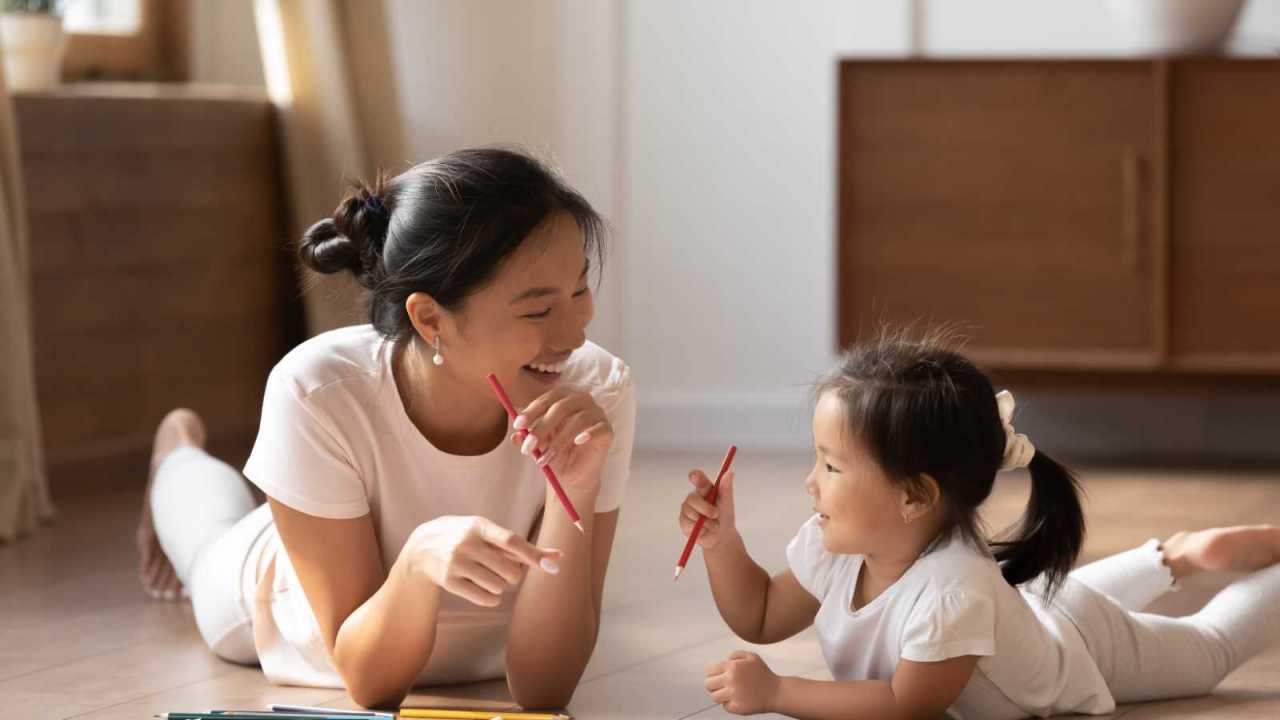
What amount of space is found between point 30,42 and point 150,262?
1.81 feet

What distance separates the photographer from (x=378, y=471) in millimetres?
1938

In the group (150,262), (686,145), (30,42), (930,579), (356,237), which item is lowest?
(930,579)

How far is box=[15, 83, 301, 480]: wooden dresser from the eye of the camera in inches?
147

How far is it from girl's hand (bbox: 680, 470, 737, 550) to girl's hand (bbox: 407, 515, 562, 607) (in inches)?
9.7

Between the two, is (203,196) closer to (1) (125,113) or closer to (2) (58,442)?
(1) (125,113)

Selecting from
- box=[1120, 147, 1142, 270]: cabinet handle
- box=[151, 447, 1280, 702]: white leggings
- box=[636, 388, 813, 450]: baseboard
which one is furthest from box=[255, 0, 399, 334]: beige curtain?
box=[1120, 147, 1142, 270]: cabinet handle

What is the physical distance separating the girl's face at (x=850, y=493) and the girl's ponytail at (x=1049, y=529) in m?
0.15

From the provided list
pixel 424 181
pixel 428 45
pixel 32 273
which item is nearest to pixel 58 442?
pixel 32 273

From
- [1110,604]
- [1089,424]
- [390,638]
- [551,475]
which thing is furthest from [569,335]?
[1089,424]

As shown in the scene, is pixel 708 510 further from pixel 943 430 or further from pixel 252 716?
pixel 252 716

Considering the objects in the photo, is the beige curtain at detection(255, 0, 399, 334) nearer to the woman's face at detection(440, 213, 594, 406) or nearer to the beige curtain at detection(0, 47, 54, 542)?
the beige curtain at detection(0, 47, 54, 542)

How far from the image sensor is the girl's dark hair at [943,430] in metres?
1.79

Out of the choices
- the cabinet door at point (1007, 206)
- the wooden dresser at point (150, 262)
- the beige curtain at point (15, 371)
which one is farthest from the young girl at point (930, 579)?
the wooden dresser at point (150, 262)

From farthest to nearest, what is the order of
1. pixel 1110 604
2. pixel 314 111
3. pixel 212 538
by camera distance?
pixel 314 111, pixel 212 538, pixel 1110 604
